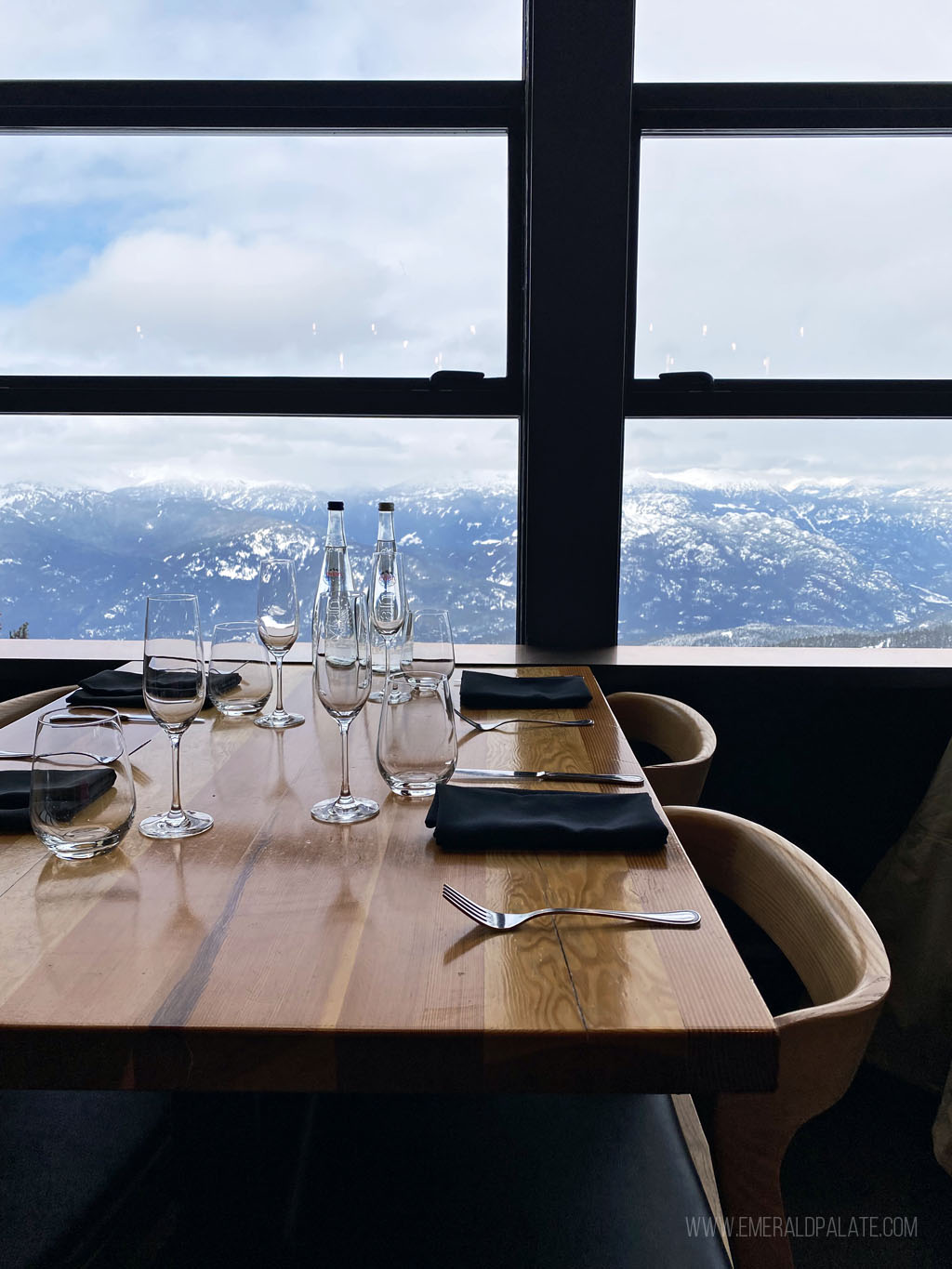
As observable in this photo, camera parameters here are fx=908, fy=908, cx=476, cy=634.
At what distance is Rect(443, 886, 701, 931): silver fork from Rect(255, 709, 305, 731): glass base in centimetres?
74

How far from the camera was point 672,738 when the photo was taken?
1761 mm

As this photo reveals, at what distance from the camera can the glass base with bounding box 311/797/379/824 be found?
1.02m

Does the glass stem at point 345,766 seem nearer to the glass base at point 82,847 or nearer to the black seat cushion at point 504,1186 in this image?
the glass base at point 82,847

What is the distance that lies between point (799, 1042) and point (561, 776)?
50 centimetres

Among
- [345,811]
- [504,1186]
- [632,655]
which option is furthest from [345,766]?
[632,655]

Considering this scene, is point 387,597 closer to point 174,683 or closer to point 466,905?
point 174,683

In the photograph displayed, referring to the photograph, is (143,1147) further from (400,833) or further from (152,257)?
(152,257)

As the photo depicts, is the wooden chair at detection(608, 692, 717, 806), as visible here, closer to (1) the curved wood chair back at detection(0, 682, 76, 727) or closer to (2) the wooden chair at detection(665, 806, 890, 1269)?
(2) the wooden chair at detection(665, 806, 890, 1269)

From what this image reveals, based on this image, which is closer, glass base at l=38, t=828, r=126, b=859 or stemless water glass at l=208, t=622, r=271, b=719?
glass base at l=38, t=828, r=126, b=859

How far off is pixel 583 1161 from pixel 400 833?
0.37 metres

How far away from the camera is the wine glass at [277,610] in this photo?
1.46 metres

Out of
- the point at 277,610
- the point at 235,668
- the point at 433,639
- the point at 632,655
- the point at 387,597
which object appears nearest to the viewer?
the point at 277,610

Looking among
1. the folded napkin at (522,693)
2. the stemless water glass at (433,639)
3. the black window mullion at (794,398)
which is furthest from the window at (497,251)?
the stemless water glass at (433,639)

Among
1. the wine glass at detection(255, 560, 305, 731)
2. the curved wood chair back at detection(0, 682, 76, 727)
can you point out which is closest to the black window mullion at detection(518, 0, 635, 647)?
the wine glass at detection(255, 560, 305, 731)
